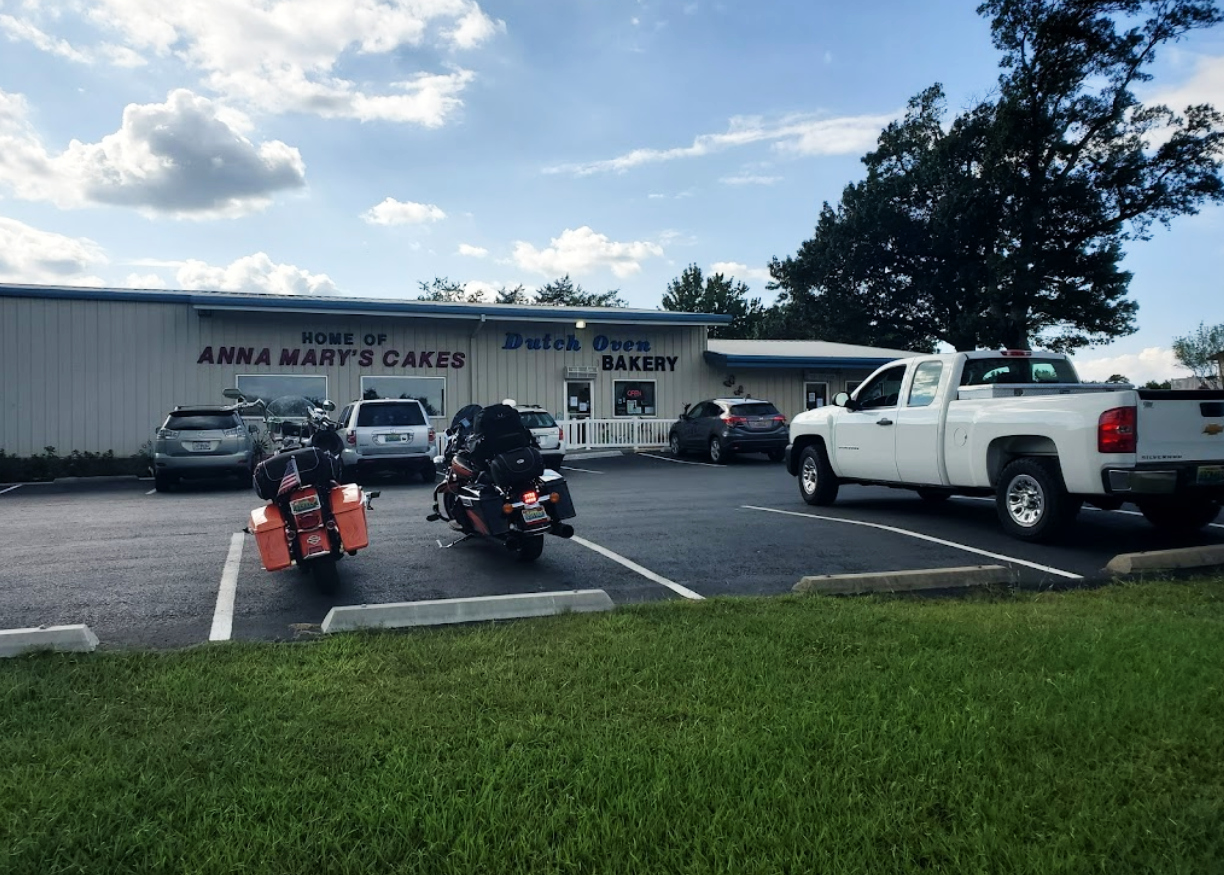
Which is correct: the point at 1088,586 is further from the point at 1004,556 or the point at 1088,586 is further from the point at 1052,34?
the point at 1052,34

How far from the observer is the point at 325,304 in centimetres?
2273

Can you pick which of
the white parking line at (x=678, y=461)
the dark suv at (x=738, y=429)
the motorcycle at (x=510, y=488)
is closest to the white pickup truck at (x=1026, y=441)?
the motorcycle at (x=510, y=488)

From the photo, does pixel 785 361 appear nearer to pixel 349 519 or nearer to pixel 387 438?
pixel 387 438

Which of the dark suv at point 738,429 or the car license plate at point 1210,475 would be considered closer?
the car license plate at point 1210,475

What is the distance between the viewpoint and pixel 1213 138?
3378 cm

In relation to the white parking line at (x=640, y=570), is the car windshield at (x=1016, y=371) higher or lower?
higher

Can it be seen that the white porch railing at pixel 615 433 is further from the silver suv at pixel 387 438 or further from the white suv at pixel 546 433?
the silver suv at pixel 387 438

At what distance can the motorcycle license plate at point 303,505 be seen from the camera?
6.85 meters

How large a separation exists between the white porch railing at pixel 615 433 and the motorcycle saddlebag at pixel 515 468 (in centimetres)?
1637

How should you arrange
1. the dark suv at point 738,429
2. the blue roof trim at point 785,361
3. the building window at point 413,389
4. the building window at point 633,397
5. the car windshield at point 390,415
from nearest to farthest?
the car windshield at point 390,415 → the dark suv at point 738,429 → the building window at point 413,389 → the building window at point 633,397 → the blue roof trim at point 785,361

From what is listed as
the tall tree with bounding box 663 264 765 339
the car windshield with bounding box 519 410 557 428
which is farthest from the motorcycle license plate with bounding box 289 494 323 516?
the tall tree with bounding box 663 264 765 339

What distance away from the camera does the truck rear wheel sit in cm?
915

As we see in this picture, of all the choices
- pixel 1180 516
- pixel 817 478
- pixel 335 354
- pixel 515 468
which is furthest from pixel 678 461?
pixel 515 468

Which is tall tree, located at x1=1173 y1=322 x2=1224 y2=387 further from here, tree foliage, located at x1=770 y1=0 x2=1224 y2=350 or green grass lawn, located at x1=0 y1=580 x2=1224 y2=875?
green grass lawn, located at x1=0 y1=580 x2=1224 y2=875
